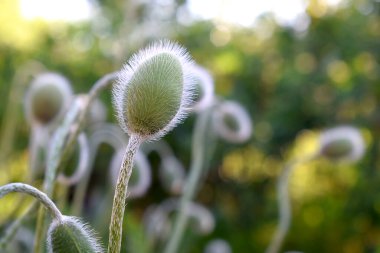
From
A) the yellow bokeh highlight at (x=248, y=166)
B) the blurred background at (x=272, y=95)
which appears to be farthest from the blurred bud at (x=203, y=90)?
the yellow bokeh highlight at (x=248, y=166)

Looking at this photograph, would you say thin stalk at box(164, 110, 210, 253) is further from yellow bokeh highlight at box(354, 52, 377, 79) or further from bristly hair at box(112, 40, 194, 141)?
yellow bokeh highlight at box(354, 52, 377, 79)

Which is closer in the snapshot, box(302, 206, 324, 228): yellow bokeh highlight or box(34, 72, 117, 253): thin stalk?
box(34, 72, 117, 253): thin stalk

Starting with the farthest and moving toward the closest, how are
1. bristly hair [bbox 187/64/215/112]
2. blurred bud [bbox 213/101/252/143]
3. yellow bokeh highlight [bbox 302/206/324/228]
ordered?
yellow bokeh highlight [bbox 302/206/324/228], blurred bud [bbox 213/101/252/143], bristly hair [bbox 187/64/215/112]

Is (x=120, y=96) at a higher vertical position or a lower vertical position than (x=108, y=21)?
→ lower

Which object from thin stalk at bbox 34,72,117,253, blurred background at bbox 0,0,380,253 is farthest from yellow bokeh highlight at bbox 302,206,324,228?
thin stalk at bbox 34,72,117,253

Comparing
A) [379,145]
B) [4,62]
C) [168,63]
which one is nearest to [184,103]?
[168,63]

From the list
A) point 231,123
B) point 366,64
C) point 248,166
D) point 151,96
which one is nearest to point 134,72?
point 151,96

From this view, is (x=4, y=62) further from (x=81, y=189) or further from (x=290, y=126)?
(x=81, y=189)
